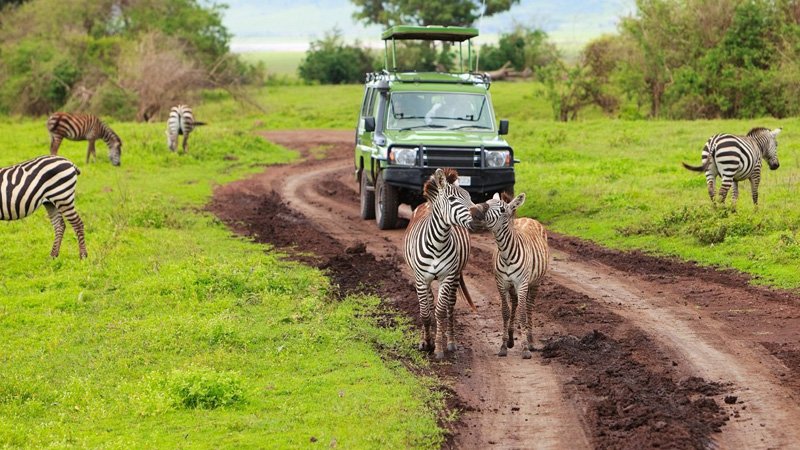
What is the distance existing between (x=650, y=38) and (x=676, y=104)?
116 inches

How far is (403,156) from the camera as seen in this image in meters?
16.9

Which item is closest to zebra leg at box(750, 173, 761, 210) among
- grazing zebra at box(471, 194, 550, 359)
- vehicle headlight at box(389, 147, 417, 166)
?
vehicle headlight at box(389, 147, 417, 166)

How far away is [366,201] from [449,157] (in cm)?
274

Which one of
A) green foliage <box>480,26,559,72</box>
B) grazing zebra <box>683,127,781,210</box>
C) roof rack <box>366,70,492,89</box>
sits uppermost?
green foliage <box>480,26,559,72</box>

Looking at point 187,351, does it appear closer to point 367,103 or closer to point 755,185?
point 367,103

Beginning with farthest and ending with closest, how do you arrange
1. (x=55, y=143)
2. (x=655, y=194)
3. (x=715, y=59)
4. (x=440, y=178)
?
1. (x=715, y=59)
2. (x=55, y=143)
3. (x=655, y=194)
4. (x=440, y=178)

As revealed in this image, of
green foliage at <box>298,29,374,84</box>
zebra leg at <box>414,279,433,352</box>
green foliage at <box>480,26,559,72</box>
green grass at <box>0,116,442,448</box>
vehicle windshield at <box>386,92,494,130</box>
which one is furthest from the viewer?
green foliage at <box>298,29,374,84</box>

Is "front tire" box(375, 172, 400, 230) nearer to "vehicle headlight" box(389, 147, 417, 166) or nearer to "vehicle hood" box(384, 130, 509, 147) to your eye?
"vehicle headlight" box(389, 147, 417, 166)

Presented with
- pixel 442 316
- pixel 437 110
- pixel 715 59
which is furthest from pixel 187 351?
pixel 715 59

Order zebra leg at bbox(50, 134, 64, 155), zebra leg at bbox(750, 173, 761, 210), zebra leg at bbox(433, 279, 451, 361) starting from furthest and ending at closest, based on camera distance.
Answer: zebra leg at bbox(50, 134, 64, 155) < zebra leg at bbox(750, 173, 761, 210) < zebra leg at bbox(433, 279, 451, 361)

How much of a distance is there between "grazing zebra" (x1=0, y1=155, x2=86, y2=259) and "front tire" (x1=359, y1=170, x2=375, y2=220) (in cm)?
549

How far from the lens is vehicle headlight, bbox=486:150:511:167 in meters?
16.9

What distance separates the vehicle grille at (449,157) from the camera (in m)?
16.8

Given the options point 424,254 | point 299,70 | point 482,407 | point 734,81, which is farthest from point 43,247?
point 299,70
